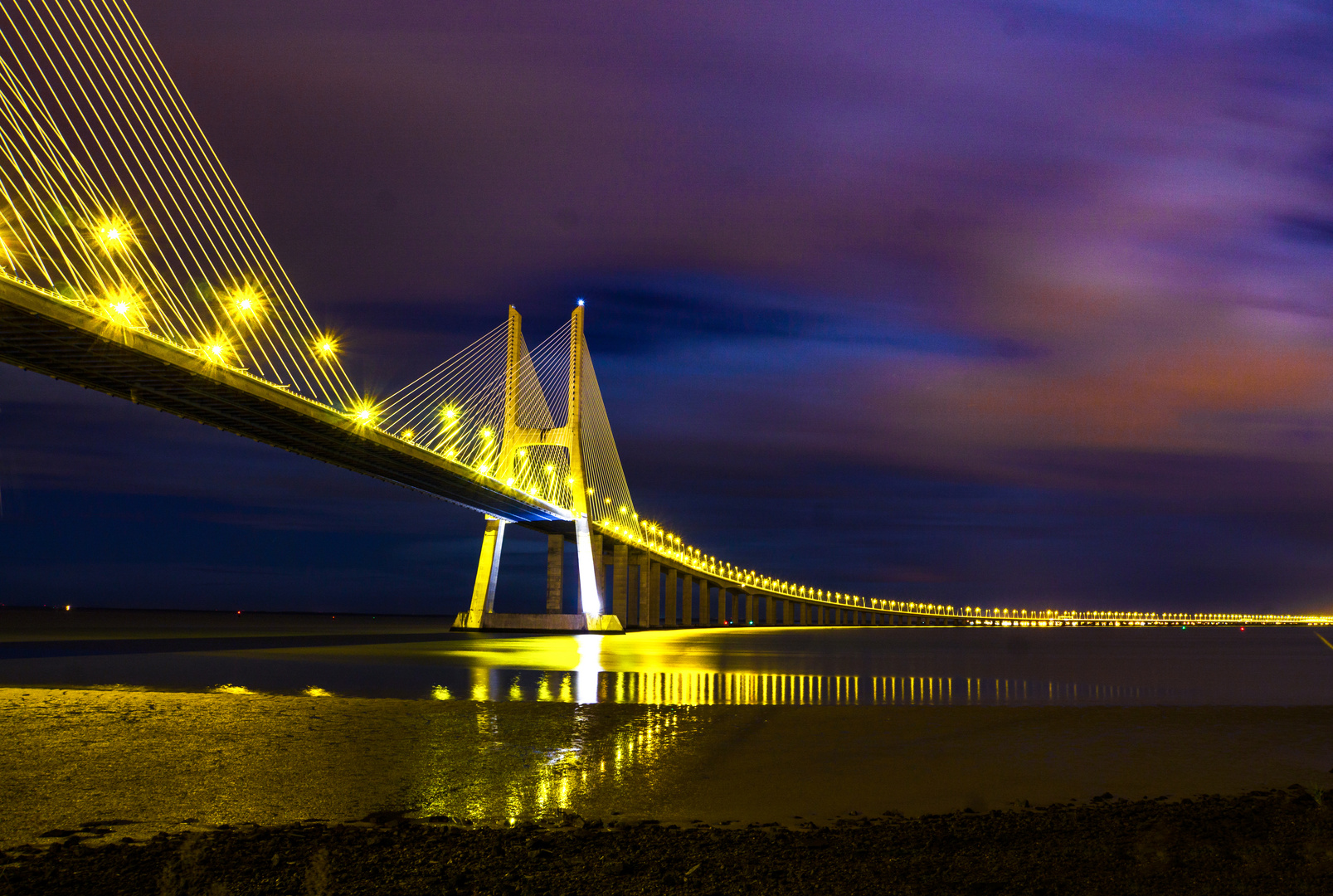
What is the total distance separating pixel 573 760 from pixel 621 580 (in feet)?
276

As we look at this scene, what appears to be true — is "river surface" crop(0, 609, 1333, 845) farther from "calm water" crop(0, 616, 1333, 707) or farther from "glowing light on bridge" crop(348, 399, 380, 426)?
"glowing light on bridge" crop(348, 399, 380, 426)

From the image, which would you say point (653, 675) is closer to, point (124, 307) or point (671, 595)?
point (124, 307)

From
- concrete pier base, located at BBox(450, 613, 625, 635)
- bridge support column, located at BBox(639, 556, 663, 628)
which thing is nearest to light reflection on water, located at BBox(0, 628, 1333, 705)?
concrete pier base, located at BBox(450, 613, 625, 635)

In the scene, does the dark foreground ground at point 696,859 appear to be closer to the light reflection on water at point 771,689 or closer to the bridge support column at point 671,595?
the light reflection on water at point 771,689

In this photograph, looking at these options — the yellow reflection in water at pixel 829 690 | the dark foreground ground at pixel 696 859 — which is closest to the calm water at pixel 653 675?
the yellow reflection in water at pixel 829 690

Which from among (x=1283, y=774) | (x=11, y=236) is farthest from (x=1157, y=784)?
(x=11, y=236)

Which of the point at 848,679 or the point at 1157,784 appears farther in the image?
the point at 848,679

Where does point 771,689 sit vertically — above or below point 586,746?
above

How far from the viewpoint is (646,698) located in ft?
69.5

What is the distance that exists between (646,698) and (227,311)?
21.9 metres

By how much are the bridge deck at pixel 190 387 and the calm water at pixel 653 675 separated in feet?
27.9

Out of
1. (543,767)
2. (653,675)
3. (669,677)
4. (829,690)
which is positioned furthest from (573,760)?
(653,675)

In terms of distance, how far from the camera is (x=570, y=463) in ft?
233

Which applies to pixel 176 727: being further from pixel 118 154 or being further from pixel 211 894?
pixel 118 154
